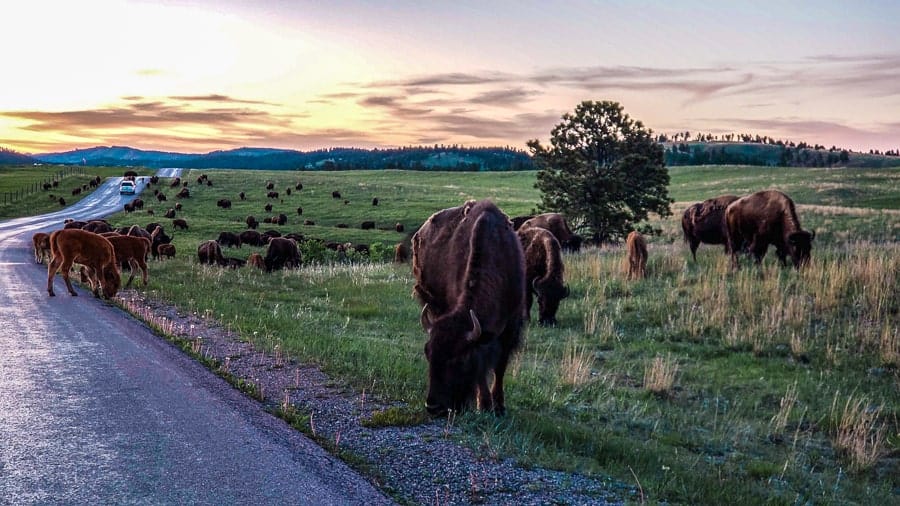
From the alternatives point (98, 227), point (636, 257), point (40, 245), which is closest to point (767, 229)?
point (636, 257)

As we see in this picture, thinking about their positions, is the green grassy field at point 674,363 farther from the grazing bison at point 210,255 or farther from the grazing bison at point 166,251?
the grazing bison at point 166,251

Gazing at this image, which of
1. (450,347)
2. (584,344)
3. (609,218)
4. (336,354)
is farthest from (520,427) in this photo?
(609,218)

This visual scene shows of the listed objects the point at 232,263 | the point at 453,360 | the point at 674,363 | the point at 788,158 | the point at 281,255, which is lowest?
the point at 232,263

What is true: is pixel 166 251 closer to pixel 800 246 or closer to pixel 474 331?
pixel 800 246

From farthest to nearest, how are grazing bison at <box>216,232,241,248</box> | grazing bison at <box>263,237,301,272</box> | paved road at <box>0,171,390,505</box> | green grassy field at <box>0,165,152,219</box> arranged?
green grassy field at <box>0,165,152,219</box> → grazing bison at <box>216,232,241,248</box> → grazing bison at <box>263,237,301,272</box> → paved road at <box>0,171,390,505</box>

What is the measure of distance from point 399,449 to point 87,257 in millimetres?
12748

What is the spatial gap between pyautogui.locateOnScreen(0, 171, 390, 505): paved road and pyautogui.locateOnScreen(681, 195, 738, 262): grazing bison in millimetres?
19824

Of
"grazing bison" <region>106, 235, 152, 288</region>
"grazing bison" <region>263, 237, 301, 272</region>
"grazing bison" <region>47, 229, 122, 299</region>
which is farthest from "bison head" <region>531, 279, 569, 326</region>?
"grazing bison" <region>263, 237, 301, 272</region>

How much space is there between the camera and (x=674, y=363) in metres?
12.1

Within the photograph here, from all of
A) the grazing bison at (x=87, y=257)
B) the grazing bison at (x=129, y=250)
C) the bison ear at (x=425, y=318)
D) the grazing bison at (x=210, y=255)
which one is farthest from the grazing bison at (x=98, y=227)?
the bison ear at (x=425, y=318)

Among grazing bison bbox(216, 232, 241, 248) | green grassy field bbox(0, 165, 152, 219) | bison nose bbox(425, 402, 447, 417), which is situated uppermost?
green grassy field bbox(0, 165, 152, 219)

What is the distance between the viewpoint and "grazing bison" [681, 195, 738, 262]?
962 inches

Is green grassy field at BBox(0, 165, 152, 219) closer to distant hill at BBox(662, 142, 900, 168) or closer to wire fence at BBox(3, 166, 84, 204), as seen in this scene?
wire fence at BBox(3, 166, 84, 204)

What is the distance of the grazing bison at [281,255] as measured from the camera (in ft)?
94.1
